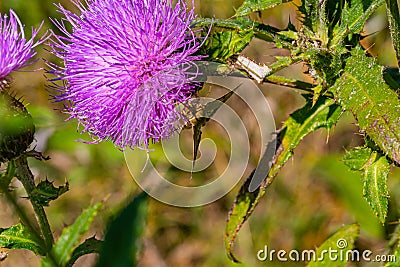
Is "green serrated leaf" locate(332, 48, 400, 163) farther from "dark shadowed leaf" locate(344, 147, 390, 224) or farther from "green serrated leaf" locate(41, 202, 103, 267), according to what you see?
"green serrated leaf" locate(41, 202, 103, 267)

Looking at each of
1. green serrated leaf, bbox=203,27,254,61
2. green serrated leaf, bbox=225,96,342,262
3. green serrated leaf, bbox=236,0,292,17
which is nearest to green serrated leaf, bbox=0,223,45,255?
green serrated leaf, bbox=225,96,342,262

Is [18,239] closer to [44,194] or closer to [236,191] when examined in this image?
[44,194]

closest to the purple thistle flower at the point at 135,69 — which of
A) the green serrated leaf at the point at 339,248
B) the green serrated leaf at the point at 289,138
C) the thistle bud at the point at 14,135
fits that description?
the thistle bud at the point at 14,135

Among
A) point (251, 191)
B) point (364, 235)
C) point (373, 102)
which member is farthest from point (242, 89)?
point (364, 235)

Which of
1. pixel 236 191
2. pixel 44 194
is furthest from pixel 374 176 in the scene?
pixel 236 191

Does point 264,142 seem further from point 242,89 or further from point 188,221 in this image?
point 188,221

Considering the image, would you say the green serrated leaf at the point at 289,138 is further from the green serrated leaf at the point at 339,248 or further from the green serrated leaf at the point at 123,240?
the green serrated leaf at the point at 123,240
